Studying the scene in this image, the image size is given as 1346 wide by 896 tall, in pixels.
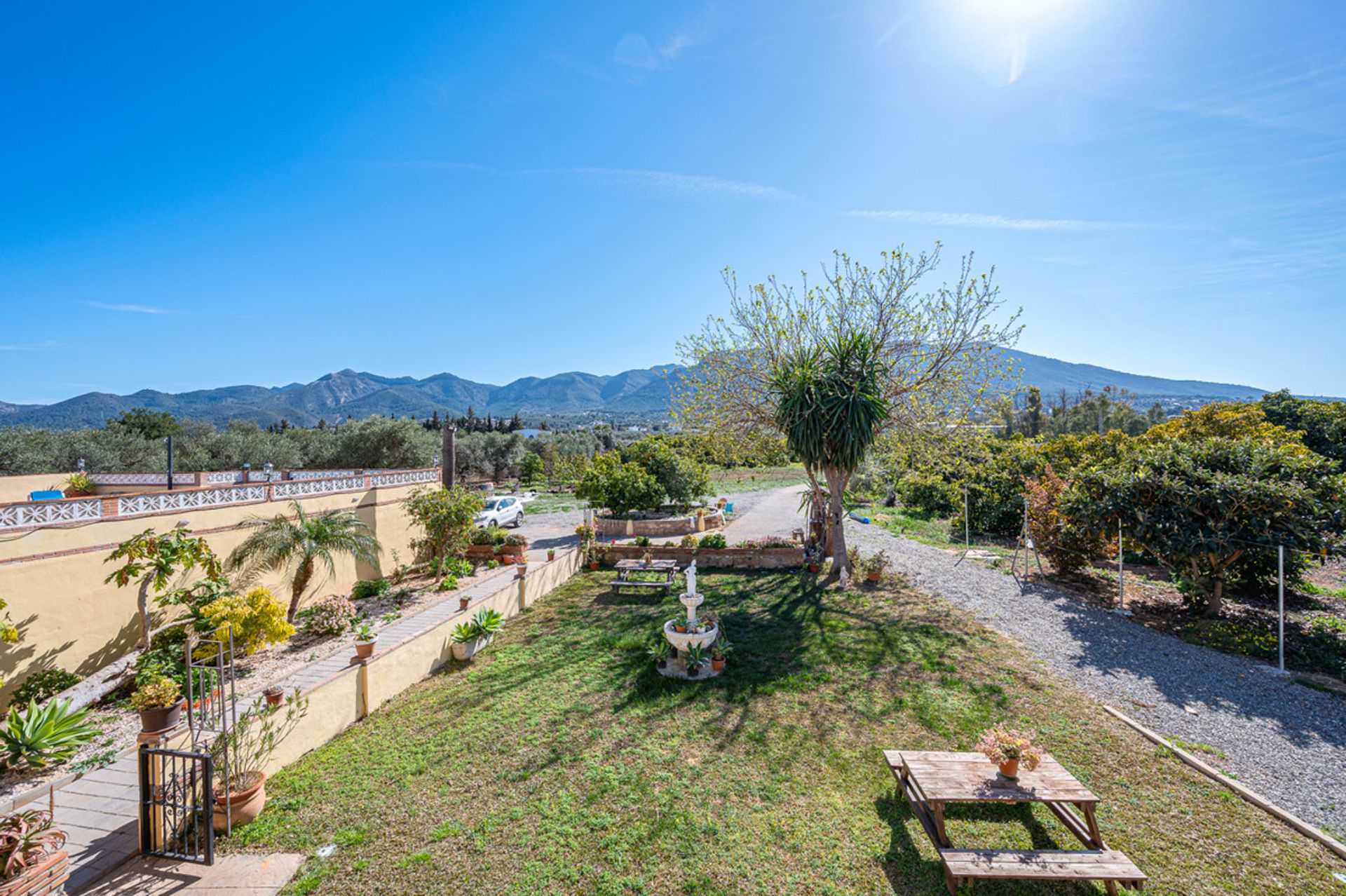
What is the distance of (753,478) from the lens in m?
45.3

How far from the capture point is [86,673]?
7.63 metres

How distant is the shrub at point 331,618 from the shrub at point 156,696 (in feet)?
15.1

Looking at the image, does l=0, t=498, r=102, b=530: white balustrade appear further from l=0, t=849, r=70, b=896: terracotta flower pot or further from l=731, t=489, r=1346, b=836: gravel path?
l=731, t=489, r=1346, b=836: gravel path

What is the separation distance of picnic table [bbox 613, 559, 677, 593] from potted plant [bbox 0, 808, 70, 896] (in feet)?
31.3

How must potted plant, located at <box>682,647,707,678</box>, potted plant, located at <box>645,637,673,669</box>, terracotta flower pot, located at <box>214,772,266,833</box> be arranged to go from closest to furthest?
terracotta flower pot, located at <box>214,772,266,833</box> → potted plant, located at <box>682,647,707,678</box> → potted plant, located at <box>645,637,673,669</box>

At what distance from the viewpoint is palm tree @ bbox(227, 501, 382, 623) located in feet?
32.3

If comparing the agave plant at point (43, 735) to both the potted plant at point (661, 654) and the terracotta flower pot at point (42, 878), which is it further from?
the potted plant at point (661, 654)

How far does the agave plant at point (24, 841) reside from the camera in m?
3.55

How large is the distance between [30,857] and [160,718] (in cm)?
Result: 184

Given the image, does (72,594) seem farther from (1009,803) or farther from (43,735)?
(1009,803)

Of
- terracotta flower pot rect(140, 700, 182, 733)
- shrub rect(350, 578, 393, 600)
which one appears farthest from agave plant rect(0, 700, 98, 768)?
shrub rect(350, 578, 393, 600)

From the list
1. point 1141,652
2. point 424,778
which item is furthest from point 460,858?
point 1141,652

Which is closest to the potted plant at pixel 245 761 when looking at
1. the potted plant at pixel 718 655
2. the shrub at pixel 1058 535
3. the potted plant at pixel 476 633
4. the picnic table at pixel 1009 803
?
the potted plant at pixel 476 633

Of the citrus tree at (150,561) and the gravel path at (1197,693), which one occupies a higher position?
the citrus tree at (150,561)
